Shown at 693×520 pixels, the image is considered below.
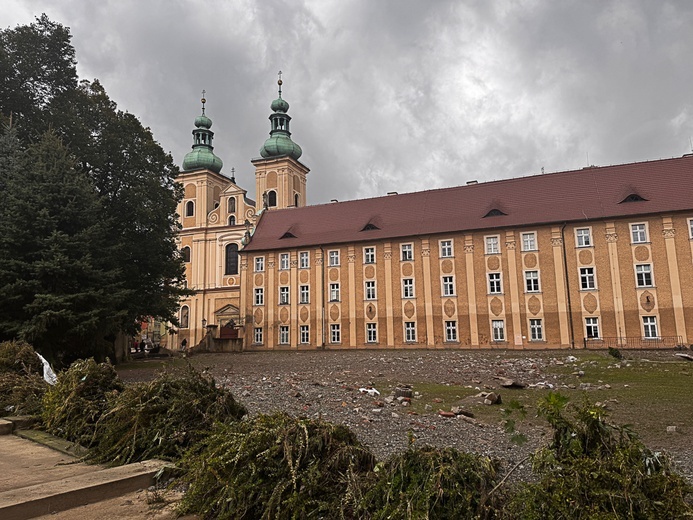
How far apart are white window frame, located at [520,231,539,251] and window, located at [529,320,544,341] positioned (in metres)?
4.95

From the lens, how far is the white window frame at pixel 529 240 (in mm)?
34975

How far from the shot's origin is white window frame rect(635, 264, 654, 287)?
32.0 meters

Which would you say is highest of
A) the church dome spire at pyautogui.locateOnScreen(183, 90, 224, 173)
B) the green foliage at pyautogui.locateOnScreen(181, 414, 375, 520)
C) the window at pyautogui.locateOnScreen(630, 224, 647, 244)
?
the church dome spire at pyautogui.locateOnScreen(183, 90, 224, 173)

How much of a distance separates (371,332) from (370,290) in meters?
3.17

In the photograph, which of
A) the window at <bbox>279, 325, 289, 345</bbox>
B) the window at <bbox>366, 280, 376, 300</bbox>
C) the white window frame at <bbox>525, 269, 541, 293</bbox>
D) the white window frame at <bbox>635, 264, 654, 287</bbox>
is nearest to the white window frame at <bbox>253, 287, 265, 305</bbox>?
the window at <bbox>279, 325, 289, 345</bbox>

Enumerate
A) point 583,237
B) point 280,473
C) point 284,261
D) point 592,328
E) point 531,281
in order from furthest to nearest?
point 284,261 → point 531,281 → point 583,237 → point 592,328 → point 280,473

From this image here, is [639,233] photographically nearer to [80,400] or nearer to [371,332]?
[371,332]

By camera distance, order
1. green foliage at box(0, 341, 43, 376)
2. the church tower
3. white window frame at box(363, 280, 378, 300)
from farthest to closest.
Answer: the church tower < white window frame at box(363, 280, 378, 300) < green foliage at box(0, 341, 43, 376)

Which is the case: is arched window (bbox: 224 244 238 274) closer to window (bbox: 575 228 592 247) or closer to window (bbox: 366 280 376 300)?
window (bbox: 366 280 376 300)

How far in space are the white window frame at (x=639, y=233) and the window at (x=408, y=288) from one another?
14.6m

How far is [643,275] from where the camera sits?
106 feet

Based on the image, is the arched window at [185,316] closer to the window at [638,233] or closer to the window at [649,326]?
the window at [638,233]

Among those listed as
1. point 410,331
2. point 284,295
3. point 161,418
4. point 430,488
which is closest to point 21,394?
point 161,418

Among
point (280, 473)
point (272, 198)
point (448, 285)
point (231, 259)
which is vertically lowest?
point (280, 473)
